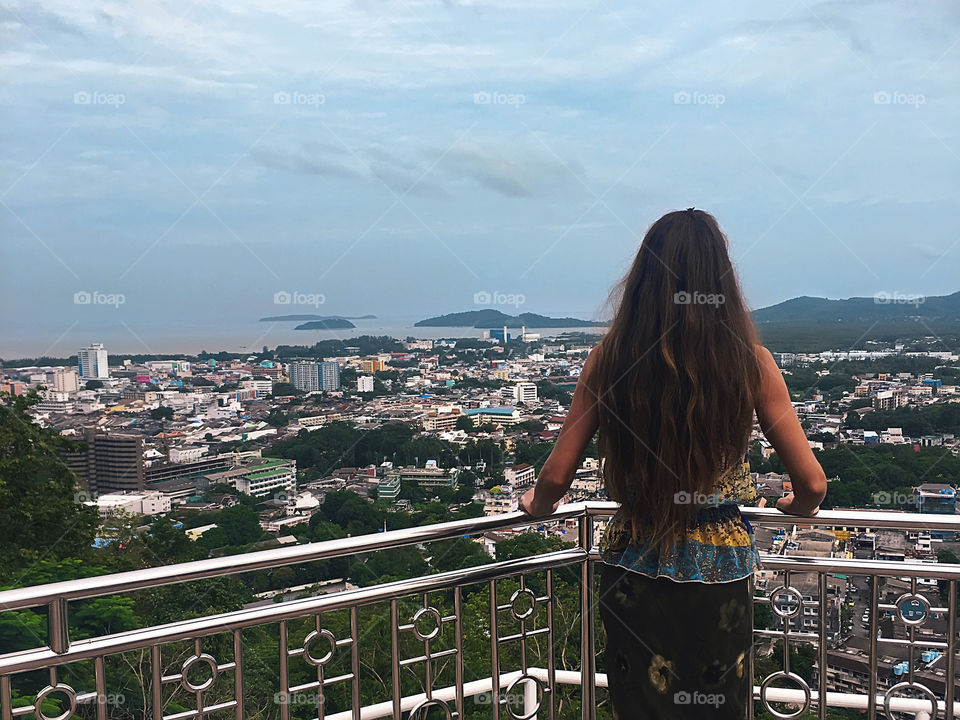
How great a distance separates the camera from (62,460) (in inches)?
394

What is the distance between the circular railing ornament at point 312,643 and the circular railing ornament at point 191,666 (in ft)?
0.73

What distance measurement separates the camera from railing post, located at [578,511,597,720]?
2.25 metres

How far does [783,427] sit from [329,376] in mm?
7797

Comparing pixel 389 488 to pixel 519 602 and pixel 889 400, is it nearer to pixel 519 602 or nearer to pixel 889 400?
pixel 889 400

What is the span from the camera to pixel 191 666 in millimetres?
1632

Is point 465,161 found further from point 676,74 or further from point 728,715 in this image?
point 728,715

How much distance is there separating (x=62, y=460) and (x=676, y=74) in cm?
974

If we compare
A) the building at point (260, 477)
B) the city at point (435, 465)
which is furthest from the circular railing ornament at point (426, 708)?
the building at point (260, 477)

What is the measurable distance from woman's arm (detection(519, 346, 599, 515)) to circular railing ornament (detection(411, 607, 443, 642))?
0.55 meters

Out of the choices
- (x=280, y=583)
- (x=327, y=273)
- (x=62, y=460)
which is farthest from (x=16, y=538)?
(x=280, y=583)

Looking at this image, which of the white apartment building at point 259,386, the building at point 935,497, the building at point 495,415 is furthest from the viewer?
the white apartment building at point 259,386

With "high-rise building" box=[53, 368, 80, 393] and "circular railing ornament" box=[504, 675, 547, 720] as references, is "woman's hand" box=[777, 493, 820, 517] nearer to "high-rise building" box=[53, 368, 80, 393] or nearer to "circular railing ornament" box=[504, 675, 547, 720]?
"circular railing ornament" box=[504, 675, 547, 720]

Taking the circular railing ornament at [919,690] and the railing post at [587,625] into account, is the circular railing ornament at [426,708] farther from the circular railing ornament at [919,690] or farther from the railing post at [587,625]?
the circular railing ornament at [919,690]

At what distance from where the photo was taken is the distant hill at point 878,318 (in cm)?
483
